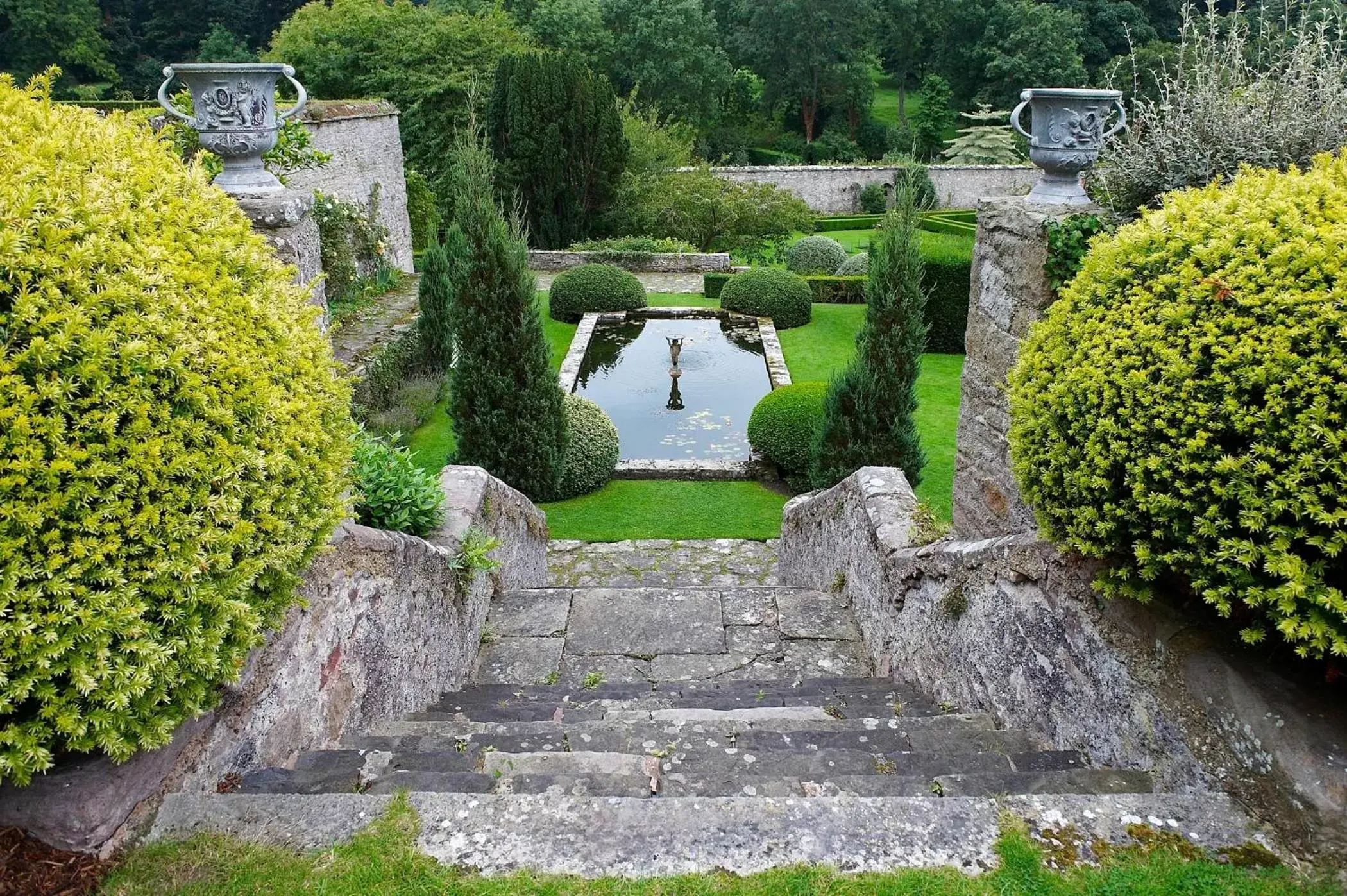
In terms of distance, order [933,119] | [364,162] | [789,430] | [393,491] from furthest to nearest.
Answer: [933,119] < [364,162] < [789,430] < [393,491]

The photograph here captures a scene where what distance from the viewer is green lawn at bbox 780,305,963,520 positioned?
10.2 metres

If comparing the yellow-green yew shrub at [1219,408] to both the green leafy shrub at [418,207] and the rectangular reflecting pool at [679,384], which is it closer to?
the rectangular reflecting pool at [679,384]

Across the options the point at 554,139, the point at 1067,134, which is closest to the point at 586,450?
the point at 1067,134

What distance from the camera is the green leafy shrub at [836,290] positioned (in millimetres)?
19312

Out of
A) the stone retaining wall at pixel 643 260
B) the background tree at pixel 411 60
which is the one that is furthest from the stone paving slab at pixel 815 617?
the background tree at pixel 411 60

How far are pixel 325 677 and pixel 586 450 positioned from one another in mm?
6784

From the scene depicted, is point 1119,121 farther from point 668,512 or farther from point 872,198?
point 872,198

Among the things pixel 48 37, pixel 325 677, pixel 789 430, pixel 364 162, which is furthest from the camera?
pixel 48 37

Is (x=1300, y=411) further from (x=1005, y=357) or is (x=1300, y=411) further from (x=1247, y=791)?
(x=1005, y=357)

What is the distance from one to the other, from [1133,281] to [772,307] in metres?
14.9

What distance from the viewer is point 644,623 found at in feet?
18.5

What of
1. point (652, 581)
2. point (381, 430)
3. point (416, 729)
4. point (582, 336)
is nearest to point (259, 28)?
point (582, 336)

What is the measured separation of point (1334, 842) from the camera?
6.99ft

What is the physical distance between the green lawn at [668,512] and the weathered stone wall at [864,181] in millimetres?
26571
